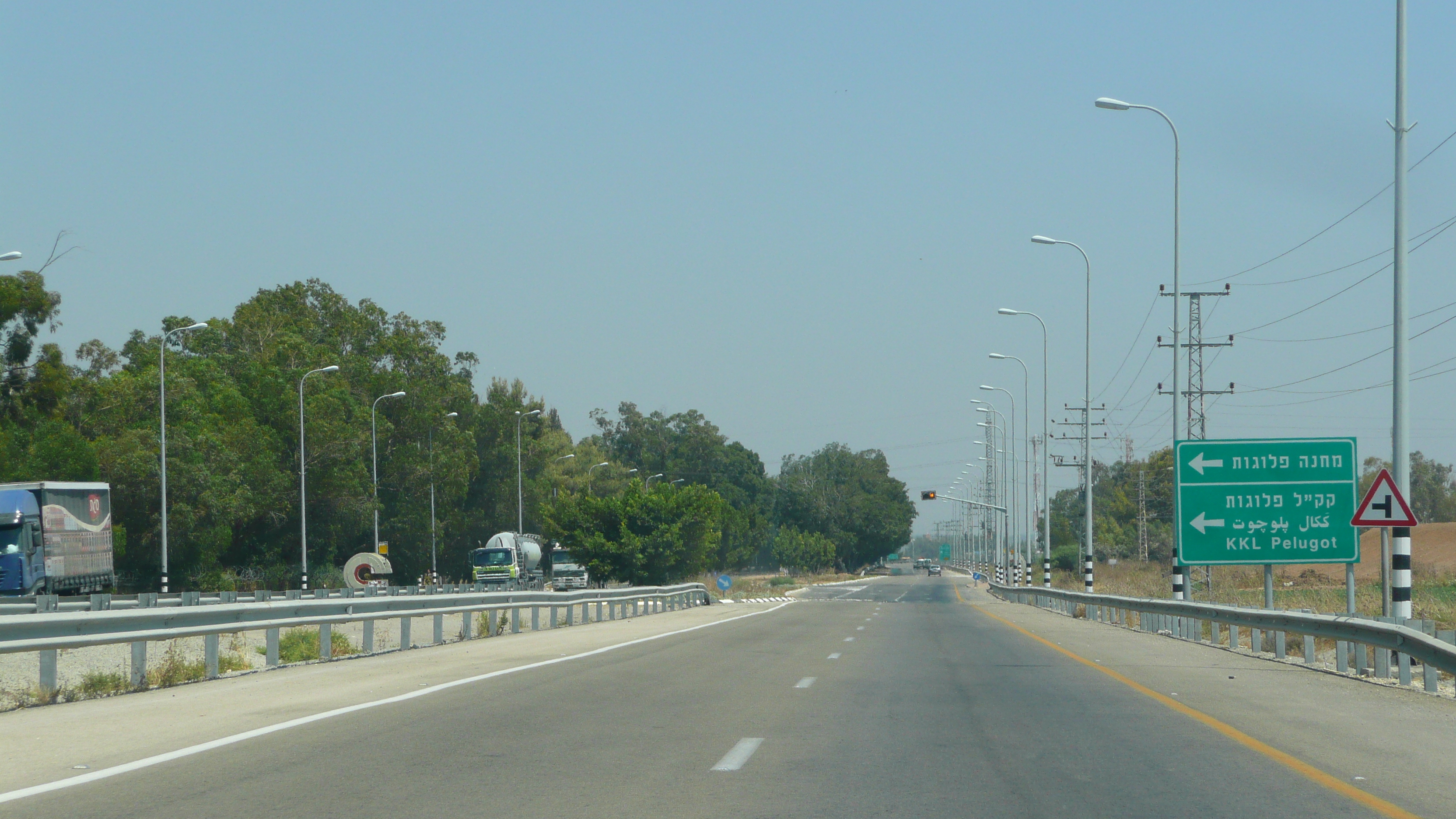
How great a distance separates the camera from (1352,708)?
48.2 ft

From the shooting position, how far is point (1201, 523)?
28.5 metres

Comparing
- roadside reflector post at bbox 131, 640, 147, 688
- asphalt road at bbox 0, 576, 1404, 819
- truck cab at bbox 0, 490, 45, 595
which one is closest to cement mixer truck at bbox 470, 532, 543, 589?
truck cab at bbox 0, 490, 45, 595

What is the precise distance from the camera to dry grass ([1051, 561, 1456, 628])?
98.9 feet

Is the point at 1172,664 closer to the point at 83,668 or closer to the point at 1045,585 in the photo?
the point at 83,668

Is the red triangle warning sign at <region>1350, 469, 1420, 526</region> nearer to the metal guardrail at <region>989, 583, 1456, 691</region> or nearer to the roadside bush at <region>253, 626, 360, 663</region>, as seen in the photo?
the metal guardrail at <region>989, 583, 1456, 691</region>

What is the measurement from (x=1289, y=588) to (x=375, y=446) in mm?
→ 48295

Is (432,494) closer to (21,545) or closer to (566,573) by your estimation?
(566,573)

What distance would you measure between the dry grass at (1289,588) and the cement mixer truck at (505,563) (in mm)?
30353

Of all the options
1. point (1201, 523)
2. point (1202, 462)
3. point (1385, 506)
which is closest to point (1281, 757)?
point (1385, 506)

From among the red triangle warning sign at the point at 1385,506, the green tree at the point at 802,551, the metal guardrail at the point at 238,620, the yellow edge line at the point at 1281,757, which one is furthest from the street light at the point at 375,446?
the green tree at the point at 802,551

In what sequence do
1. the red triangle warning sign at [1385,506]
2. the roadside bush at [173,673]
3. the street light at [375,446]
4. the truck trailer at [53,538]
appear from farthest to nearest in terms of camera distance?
the street light at [375,446] < the truck trailer at [53,538] < the red triangle warning sign at [1385,506] < the roadside bush at [173,673]

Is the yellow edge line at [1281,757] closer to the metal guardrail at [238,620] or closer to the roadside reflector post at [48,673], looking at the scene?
the metal guardrail at [238,620]

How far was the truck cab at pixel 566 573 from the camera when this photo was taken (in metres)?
93.2

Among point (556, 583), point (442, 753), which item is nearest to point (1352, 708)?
point (442, 753)
